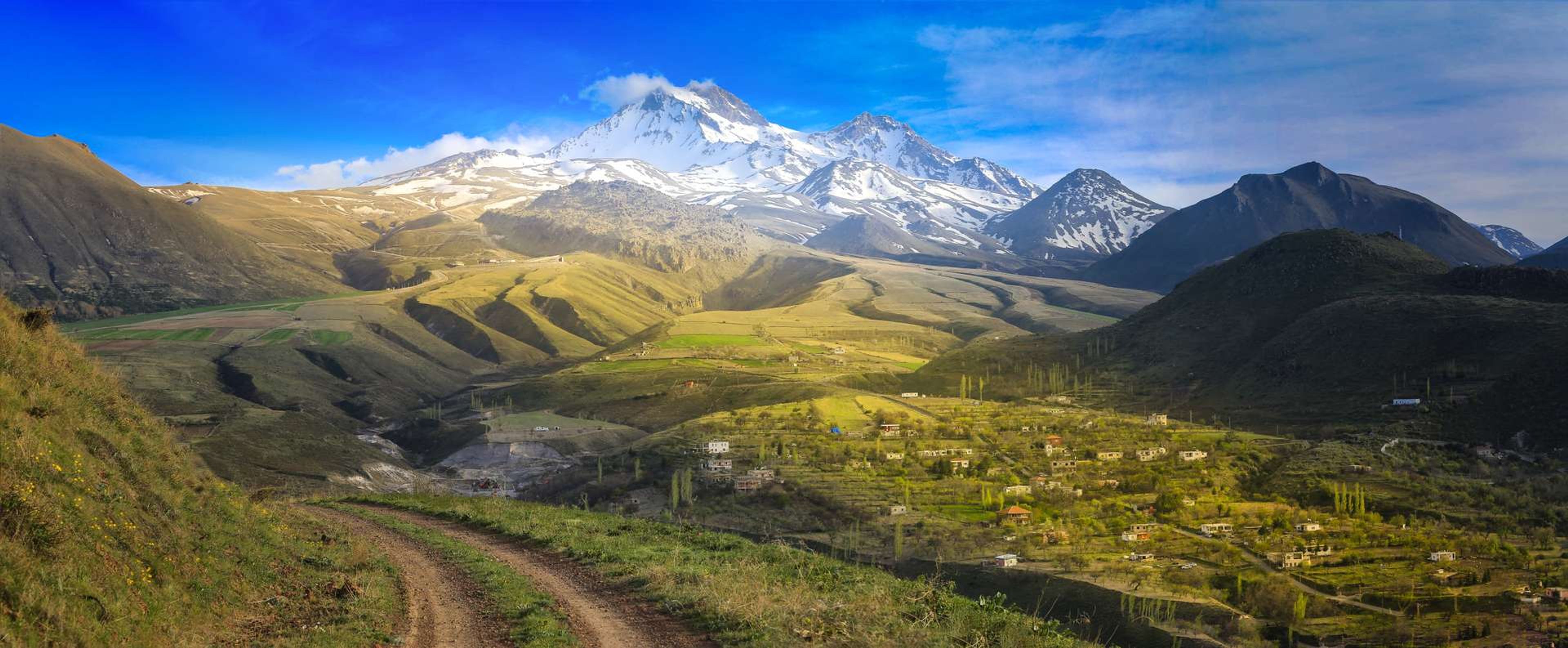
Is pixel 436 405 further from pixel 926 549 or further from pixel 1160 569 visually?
pixel 1160 569

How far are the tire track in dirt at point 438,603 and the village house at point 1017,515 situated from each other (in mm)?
31717

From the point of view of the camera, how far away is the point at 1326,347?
291ft

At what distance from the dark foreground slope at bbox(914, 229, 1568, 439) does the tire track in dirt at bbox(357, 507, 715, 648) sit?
6986 centimetres

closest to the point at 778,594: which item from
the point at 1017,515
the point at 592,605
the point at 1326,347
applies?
the point at 592,605

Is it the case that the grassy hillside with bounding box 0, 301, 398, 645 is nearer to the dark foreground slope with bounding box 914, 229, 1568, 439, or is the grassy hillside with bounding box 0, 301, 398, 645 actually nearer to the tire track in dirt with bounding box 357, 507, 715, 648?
the tire track in dirt with bounding box 357, 507, 715, 648

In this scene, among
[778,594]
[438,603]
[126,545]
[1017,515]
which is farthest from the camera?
[1017,515]

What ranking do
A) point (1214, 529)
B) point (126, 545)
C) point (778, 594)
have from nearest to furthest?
1. point (126, 545)
2. point (778, 594)
3. point (1214, 529)

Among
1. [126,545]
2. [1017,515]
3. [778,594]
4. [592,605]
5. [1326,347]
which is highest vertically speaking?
[1326,347]

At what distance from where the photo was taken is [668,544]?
1010 inches

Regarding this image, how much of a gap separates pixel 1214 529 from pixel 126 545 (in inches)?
1717

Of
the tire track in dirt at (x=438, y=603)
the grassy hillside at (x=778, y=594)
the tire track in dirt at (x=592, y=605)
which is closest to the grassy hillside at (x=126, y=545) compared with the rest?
the tire track in dirt at (x=438, y=603)

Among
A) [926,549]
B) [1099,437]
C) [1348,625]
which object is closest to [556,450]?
[1099,437]

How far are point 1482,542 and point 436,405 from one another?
141 meters

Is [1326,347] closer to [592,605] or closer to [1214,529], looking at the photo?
[1214,529]
